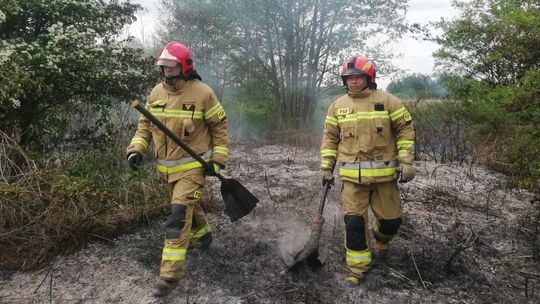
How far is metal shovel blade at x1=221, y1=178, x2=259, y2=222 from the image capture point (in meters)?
3.96

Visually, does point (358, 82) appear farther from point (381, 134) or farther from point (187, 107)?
point (187, 107)

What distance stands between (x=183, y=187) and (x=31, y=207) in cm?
170

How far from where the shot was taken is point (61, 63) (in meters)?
5.41

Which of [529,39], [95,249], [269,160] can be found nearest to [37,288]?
[95,249]

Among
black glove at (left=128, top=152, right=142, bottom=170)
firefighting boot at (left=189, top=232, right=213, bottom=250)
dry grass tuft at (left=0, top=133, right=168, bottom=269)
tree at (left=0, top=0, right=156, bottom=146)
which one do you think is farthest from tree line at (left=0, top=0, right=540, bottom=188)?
firefighting boot at (left=189, top=232, right=213, bottom=250)

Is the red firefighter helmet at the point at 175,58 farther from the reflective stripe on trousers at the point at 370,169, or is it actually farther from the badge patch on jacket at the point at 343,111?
the reflective stripe on trousers at the point at 370,169

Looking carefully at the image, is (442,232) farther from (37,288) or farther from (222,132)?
(37,288)

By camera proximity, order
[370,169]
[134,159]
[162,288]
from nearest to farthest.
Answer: [162,288], [370,169], [134,159]

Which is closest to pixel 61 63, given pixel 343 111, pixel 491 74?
pixel 343 111

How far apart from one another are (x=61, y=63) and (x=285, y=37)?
30.6ft

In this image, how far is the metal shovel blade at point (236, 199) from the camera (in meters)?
3.96

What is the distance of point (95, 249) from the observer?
4012mm

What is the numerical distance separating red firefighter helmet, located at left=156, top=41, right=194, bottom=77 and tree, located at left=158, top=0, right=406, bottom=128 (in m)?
9.71

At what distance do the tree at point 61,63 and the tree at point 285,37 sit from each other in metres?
6.82
